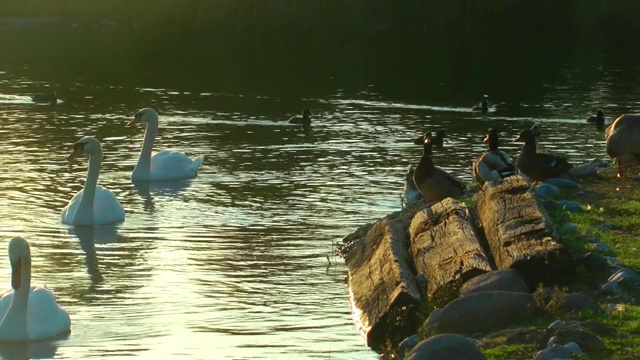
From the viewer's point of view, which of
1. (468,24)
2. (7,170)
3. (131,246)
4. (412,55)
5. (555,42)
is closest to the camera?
(131,246)

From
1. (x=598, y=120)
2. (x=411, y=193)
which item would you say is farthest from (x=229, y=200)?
(x=598, y=120)

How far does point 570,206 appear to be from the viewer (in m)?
13.4

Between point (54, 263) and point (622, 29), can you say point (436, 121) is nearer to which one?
point (54, 263)

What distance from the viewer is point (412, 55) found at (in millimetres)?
53219

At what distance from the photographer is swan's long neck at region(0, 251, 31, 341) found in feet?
36.3

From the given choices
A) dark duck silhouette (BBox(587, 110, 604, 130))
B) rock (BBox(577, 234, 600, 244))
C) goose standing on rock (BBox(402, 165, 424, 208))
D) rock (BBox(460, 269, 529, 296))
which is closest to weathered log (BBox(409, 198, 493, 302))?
rock (BBox(460, 269, 529, 296))

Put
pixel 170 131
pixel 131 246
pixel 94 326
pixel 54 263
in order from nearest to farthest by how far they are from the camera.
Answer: pixel 94 326, pixel 54 263, pixel 131 246, pixel 170 131

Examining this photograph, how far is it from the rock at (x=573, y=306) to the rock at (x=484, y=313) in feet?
0.53

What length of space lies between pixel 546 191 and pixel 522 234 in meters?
4.33

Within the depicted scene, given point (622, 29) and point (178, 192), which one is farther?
point (622, 29)

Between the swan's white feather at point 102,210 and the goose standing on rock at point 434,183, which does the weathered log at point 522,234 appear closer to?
the goose standing on rock at point 434,183

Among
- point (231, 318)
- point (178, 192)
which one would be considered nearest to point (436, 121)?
point (178, 192)

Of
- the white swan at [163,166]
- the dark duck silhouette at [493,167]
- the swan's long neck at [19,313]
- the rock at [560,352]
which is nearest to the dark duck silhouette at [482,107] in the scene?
the white swan at [163,166]

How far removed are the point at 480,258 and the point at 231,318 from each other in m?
2.51
